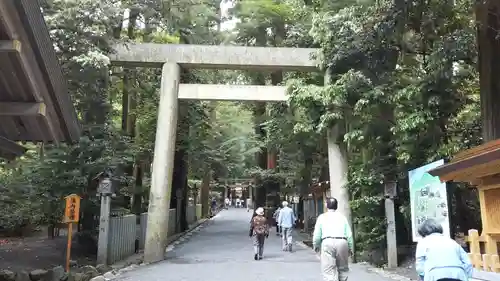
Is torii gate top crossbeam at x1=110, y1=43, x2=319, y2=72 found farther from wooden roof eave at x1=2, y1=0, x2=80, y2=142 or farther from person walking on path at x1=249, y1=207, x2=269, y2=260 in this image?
wooden roof eave at x1=2, y1=0, x2=80, y2=142

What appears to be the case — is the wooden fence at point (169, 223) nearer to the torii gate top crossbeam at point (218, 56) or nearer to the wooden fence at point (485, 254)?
the torii gate top crossbeam at point (218, 56)

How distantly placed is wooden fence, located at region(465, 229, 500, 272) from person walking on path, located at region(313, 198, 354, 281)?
7.88 feet

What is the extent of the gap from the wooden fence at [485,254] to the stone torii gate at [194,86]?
Result: 6304mm

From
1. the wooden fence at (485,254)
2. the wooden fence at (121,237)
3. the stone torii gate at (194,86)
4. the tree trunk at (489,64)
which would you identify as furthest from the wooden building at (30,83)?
the tree trunk at (489,64)

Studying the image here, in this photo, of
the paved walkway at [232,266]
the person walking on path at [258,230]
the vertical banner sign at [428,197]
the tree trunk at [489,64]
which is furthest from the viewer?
the person walking on path at [258,230]

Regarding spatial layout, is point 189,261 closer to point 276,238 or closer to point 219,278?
point 219,278

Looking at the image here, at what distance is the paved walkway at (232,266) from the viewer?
10320 millimetres

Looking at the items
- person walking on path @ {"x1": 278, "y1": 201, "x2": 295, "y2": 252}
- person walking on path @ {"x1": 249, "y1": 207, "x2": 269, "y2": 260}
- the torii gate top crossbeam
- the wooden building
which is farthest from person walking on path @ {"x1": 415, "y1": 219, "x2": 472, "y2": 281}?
person walking on path @ {"x1": 278, "y1": 201, "x2": 295, "y2": 252}

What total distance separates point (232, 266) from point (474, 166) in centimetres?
712

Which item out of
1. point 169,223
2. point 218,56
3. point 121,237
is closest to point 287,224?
point 121,237

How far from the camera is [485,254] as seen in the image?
7305 mm

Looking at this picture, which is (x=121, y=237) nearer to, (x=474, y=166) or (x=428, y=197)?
(x=428, y=197)

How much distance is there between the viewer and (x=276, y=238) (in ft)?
70.9

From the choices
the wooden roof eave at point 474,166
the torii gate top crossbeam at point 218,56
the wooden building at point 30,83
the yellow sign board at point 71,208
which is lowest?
the yellow sign board at point 71,208
